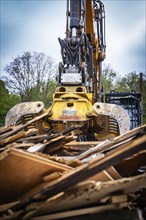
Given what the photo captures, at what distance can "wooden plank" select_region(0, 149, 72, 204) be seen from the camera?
6.89 ft

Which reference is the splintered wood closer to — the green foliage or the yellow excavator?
the yellow excavator

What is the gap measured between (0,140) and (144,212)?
1361mm

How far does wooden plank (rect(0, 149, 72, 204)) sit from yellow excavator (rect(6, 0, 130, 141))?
147 inches

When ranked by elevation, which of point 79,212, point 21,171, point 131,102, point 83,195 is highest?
point 131,102

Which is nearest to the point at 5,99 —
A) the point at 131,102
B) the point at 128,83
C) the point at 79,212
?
the point at 128,83

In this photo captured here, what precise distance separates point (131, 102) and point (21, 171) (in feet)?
31.2

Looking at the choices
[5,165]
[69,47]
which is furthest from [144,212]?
[69,47]

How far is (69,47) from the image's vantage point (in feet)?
23.6

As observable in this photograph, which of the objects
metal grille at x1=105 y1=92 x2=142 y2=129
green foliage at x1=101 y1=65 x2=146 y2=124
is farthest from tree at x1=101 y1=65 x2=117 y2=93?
metal grille at x1=105 y1=92 x2=142 y2=129

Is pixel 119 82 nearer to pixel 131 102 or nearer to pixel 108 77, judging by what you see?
pixel 108 77

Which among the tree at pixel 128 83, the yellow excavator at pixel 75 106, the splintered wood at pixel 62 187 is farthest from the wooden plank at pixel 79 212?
the tree at pixel 128 83

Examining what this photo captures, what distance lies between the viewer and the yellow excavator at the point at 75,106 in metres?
6.13

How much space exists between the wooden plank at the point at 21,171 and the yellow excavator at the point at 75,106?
3745mm

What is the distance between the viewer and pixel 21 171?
2156mm
